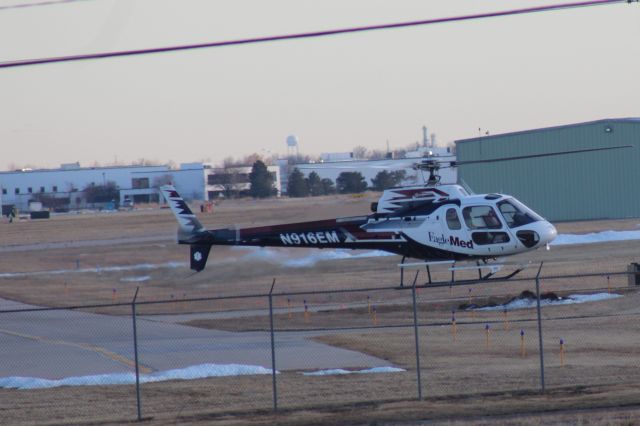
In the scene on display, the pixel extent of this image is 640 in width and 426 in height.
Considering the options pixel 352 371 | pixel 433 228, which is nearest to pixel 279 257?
pixel 433 228

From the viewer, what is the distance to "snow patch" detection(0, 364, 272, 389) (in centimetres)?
1997

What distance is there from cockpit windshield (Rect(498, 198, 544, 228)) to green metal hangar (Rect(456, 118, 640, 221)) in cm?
2999

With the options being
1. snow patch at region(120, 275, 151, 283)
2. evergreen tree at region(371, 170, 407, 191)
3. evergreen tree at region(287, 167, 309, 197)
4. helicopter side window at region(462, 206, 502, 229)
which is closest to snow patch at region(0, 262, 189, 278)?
snow patch at region(120, 275, 151, 283)

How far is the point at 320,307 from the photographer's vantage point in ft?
107

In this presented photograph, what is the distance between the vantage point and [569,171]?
5878 cm

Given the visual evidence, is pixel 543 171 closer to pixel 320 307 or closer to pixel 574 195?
pixel 574 195

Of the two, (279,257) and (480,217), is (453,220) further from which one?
(279,257)

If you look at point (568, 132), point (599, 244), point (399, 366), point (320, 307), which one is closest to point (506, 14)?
point (399, 366)

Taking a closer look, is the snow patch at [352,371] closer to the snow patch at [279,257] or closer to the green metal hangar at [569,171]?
the snow patch at [279,257]

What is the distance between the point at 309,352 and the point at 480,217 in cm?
752

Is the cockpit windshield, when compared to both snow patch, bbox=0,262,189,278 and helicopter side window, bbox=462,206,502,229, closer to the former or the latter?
helicopter side window, bbox=462,206,502,229

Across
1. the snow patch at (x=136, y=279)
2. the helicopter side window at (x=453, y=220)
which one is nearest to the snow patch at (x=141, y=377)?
the helicopter side window at (x=453, y=220)

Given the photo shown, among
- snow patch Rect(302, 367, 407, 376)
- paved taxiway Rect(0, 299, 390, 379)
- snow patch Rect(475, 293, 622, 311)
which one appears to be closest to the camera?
snow patch Rect(302, 367, 407, 376)

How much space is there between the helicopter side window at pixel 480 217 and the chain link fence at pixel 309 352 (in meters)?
2.64
